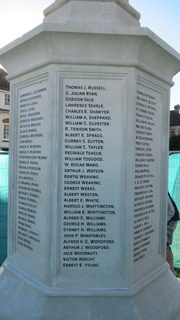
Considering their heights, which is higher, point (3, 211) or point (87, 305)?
point (3, 211)

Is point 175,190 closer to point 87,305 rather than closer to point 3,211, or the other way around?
point 3,211

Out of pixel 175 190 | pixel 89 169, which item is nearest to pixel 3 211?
pixel 175 190

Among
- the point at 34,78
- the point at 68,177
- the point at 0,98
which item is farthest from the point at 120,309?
the point at 0,98

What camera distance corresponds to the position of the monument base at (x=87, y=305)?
2.42 metres

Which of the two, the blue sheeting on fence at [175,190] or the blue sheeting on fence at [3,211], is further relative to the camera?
the blue sheeting on fence at [175,190]

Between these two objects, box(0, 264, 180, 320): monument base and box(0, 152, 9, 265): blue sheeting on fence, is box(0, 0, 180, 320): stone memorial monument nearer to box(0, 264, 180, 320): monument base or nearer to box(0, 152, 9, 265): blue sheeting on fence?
box(0, 264, 180, 320): monument base

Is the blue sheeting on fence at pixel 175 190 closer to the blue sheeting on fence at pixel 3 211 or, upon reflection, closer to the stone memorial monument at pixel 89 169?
the blue sheeting on fence at pixel 3 211

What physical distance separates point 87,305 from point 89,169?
3.33 feet

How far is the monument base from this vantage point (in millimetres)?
2424

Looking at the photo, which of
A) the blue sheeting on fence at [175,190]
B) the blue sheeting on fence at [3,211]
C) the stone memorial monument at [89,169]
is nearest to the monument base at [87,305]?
the stone memorial monument at [89,169]

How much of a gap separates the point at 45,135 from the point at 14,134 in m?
0.55

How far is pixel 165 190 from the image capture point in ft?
10.3

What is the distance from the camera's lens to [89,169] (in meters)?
2.60

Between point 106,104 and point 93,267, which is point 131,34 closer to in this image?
point 106,104
